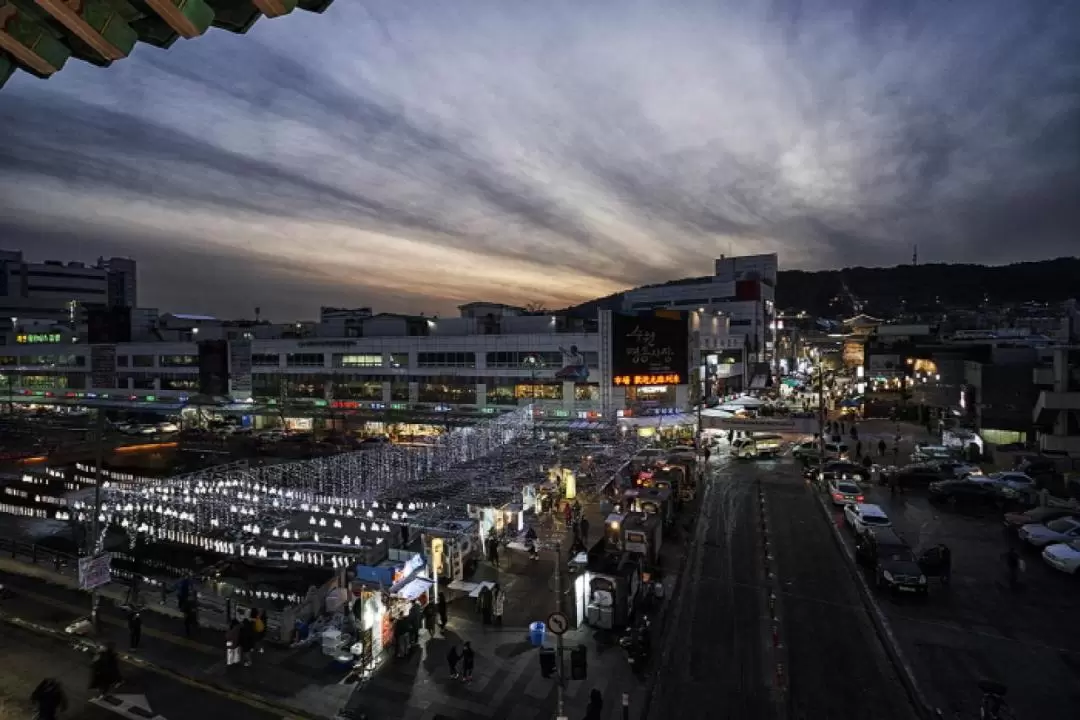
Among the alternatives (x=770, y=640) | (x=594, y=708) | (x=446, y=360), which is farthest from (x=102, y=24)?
(x=446, y=360)

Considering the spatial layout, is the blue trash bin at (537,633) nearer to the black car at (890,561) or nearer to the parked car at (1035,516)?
the black car at (890,561)

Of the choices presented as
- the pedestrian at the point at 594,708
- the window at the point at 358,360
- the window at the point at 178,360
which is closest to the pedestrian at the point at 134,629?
the pedestrian at the point at 594,708

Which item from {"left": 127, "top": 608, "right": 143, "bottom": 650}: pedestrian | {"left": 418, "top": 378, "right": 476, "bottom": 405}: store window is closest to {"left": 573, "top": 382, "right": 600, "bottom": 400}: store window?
{"left": 418, "top": 378, "right": 476, "bottom": 405}: store window

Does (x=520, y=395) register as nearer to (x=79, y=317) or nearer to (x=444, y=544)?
(x=444, y=544)

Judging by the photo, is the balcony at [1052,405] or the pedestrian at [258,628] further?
the balcony at [1052,405]

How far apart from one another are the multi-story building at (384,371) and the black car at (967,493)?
2281 centimetres

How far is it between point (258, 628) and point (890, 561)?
19.3 meters

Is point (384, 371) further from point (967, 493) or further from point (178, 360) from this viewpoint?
point (967, 493)

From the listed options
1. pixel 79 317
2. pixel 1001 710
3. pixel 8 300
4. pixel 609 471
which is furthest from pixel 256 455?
pixel 8 300

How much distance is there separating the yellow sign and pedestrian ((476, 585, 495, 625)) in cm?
3548

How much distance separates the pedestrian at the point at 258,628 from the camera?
1447 centimetres

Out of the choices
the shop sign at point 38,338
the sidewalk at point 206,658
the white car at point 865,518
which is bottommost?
the sidewalk at point 206,658

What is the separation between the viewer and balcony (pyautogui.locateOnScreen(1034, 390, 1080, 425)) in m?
33.5

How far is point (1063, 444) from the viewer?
112 feet
